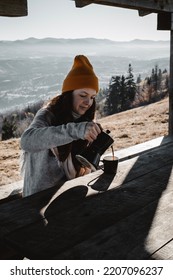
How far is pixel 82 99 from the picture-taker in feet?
9.99

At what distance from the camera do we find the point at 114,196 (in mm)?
2365

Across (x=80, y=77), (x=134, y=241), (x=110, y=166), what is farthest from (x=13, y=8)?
(x=134, y=241)

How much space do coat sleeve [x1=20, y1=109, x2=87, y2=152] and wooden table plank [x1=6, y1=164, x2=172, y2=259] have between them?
0.39 m

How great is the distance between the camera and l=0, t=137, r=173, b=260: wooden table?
1.62 m

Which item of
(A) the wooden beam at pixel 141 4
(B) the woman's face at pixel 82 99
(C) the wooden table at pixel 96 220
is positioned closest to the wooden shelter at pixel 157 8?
(A) the wooden beam at pixel 141 4

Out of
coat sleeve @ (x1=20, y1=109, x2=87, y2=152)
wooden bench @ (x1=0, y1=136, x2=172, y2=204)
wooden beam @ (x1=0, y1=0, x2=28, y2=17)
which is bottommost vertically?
wooden bench @ (x1=0, y1=136, x2=172, y2=204)

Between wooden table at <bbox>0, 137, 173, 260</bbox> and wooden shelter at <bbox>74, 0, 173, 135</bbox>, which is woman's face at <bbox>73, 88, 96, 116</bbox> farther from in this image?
wooden shelter at <bbox>74, 0, 173, 135</bbox>

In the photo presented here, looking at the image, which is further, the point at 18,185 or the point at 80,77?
the point at 18,185

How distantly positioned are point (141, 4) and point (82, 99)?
215cm

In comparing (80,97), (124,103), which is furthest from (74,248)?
(124,103)

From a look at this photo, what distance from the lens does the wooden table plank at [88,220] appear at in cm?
166

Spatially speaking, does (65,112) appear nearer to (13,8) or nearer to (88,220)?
(13,8)

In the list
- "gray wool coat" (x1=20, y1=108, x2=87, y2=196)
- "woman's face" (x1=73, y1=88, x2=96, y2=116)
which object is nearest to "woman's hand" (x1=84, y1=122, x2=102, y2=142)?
"gray wool coat" (x1=20, y1=108, x2=87, y2=196)

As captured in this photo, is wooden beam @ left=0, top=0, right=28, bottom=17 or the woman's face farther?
the woman's face
